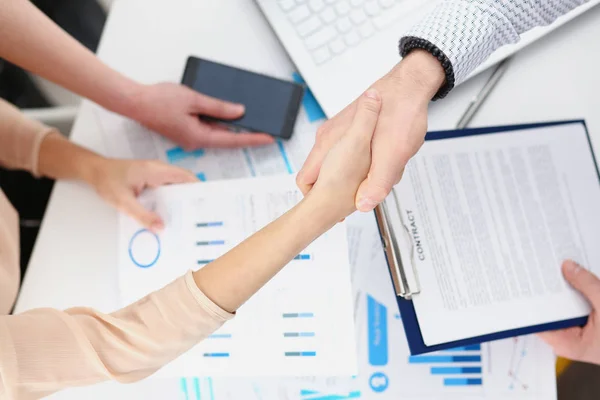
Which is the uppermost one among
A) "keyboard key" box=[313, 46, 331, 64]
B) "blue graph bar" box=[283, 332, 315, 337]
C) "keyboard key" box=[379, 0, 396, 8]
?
"keyboard key" box=[379, 0, 396, 8]

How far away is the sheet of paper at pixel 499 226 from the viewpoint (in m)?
0.60

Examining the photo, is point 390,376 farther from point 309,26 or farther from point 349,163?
point 309,26

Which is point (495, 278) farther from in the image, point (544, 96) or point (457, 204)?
point (544, 96)

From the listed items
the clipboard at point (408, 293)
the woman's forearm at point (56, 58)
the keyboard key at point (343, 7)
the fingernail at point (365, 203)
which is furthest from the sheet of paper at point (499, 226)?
the woman's forearm at point (56, 58)

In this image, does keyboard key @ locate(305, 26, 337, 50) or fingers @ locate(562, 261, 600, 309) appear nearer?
fingers @ locate(562, 261, 600, 309)

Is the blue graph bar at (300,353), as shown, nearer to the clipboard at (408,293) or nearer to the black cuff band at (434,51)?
the clipboard at (408,293)

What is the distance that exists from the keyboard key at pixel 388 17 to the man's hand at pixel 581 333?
0.37 metres

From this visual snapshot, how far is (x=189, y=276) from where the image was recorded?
20.5 inches

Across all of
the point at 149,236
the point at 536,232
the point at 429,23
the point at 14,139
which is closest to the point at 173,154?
the point at 149,236

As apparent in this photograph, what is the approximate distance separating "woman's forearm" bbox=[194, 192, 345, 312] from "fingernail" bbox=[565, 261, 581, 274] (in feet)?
0.99

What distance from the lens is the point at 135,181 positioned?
2.20ft

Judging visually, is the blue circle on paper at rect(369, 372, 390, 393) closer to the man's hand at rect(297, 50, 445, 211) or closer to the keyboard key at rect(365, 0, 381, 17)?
the man's hand at rect(297, 50, 445, 211)

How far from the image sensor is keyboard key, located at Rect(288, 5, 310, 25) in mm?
701

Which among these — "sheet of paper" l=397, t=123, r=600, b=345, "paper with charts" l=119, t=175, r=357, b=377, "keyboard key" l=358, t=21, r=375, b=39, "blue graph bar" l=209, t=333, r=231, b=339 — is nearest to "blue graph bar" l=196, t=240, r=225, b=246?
"paper with charts" l=119, t=175, r=357, b=377
